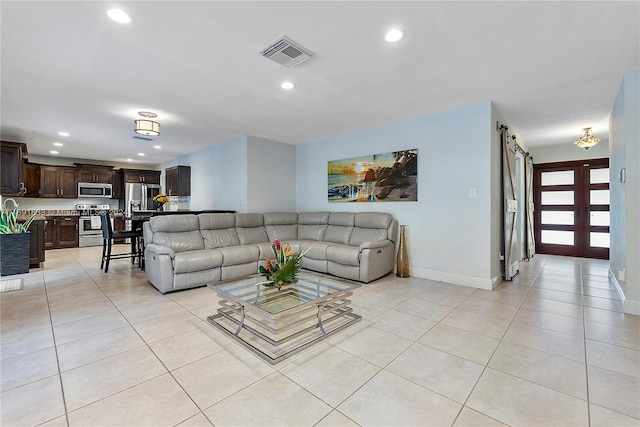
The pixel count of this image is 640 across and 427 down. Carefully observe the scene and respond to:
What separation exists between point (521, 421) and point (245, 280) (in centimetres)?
238

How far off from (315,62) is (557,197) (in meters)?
6.72

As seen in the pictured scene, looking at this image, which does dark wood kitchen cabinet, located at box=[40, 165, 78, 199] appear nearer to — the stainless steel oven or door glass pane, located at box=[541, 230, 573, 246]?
the stainless steel oven

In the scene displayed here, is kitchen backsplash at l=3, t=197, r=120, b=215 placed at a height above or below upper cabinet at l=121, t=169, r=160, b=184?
below

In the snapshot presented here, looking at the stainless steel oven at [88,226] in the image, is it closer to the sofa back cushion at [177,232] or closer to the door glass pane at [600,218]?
the sofa back cushion at [177,232]

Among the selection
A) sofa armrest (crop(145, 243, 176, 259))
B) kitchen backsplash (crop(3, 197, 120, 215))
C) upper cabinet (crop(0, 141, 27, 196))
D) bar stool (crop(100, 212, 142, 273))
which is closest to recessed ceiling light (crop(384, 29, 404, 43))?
sofa armrest (crop(145, 243, 176, 259))

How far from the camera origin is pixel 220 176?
20.5 ft

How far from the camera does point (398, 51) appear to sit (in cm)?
252

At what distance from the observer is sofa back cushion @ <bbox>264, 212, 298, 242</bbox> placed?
5418mm

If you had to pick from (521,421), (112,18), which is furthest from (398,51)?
(521,421)

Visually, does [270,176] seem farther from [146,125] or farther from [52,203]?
[52,203]

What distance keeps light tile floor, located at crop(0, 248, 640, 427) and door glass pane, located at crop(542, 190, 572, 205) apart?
3919 millimetres

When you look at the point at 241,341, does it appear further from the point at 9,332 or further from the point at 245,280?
the point at 9,332

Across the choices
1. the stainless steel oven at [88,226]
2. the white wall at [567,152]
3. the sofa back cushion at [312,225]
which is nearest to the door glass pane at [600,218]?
the white wall at [567,152]

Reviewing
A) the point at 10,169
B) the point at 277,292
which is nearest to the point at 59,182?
the point at 10,169
